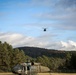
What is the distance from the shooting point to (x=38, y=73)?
43.2 meters

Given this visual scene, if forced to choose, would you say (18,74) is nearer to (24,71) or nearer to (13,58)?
(24,71)

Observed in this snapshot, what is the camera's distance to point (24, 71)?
4366cm

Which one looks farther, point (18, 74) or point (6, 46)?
point (6, 46)

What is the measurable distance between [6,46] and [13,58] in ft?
20.3

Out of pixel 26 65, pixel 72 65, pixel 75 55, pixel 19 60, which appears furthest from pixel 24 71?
pixel 19 60

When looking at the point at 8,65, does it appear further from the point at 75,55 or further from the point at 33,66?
the point at 33,66

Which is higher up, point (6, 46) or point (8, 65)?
point (6, 46)

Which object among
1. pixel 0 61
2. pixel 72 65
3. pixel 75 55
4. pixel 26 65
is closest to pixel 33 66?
pixel 26 65

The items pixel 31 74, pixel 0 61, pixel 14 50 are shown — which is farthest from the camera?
pixel 14 50

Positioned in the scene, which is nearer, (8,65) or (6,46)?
(8,65)

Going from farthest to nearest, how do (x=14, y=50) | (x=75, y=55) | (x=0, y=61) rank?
(x=14, y=50)
(x=0, y=61)
(x=75, y=55)

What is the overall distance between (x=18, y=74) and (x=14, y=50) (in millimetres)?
72218

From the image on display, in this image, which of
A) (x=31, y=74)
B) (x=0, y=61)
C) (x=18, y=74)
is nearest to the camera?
(x=31, y=74)

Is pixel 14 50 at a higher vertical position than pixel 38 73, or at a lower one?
higher
